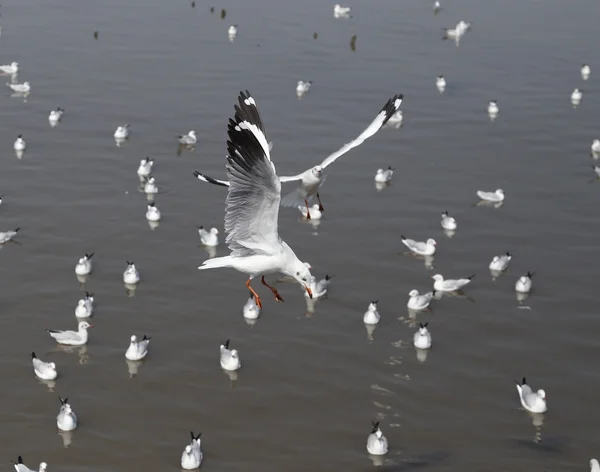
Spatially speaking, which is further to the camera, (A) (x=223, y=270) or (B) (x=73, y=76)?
(B) (x=73, y=76)

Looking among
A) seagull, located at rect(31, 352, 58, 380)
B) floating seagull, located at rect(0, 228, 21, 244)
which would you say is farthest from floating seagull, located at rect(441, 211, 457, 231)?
seagull, located at rect(31, 352, 58, 380)

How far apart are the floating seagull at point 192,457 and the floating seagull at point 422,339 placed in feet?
17.3

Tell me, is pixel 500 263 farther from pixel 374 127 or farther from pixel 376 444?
pixel 376 444

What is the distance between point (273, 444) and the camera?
17859mm

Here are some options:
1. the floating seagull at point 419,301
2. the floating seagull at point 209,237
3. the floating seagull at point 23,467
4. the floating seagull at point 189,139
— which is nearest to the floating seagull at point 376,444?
the floating seagull at point 419,301

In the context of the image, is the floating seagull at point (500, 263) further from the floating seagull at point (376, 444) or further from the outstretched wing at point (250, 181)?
the outstretched wing at point (250, 181)

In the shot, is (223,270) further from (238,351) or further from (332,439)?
(332,439)

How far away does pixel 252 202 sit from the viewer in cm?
1372

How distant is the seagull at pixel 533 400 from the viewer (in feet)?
61.2

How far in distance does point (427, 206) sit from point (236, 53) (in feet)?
44.2

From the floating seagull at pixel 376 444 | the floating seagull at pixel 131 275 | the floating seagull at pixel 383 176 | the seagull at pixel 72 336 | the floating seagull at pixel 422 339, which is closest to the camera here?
the floating seagull at pixel 376 444

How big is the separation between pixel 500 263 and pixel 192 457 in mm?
9353

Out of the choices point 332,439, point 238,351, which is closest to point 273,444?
point 332,439

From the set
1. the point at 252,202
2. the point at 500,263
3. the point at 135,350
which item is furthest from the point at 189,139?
the point at 252,202
